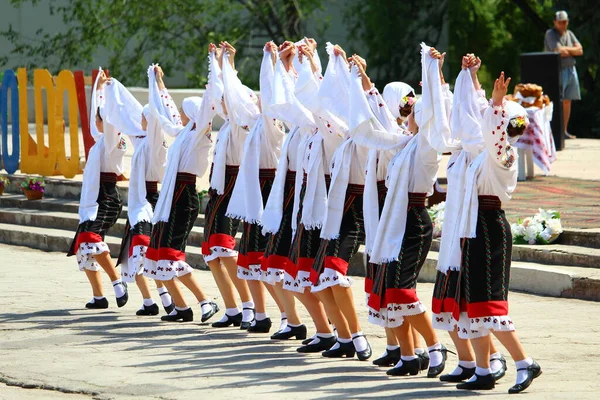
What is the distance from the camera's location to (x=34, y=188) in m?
16.3

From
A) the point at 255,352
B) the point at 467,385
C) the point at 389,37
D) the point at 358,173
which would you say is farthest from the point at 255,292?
the point at 389,37

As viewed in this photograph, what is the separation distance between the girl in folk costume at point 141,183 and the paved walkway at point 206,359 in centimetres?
29

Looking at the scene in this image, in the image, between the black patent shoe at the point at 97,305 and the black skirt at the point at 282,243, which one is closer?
the black skirt at the point at 282,243

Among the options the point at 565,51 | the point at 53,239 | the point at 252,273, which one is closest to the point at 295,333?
the point at 252,273

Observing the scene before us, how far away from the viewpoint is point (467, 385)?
718 centimetres

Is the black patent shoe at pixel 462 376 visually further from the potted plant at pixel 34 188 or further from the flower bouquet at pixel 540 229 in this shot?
the potted plant at pixel 34 188

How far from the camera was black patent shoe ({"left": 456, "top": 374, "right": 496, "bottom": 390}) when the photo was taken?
7.14m

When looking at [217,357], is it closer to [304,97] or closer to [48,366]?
[48,366]

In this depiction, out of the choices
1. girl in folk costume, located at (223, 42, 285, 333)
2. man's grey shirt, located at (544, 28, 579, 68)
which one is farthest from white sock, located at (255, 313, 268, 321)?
man's grey shirt, located at (544, 28, 579, 68)

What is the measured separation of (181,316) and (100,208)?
1283 millimetres

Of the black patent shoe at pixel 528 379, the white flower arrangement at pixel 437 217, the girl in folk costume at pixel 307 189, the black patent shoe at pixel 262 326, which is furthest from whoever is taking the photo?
the white flower arrangement at pixel 437 217

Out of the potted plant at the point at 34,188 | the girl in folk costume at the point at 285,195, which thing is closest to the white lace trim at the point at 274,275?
the girl in folk costume at the point at 285,195

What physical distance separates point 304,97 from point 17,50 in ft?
60.6

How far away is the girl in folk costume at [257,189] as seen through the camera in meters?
9.09
